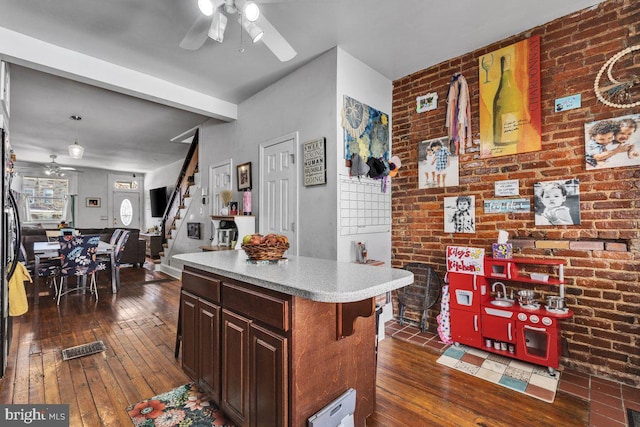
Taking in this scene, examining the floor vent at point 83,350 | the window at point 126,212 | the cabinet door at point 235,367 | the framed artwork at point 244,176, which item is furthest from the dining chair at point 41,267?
the window at point 126,212

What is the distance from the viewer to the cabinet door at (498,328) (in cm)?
247

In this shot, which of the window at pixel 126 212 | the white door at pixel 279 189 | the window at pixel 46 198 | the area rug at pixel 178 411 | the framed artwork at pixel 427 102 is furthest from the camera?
the window at pixel 126 212

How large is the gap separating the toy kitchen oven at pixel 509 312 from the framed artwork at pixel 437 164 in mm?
923

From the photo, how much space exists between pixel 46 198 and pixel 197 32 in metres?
10.6

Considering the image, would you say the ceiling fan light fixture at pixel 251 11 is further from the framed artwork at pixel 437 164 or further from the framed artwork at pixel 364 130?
the framed artwork at pixel 437 164

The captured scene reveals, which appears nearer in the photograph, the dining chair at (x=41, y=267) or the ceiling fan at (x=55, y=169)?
the dining chair at (x=41, y=267)

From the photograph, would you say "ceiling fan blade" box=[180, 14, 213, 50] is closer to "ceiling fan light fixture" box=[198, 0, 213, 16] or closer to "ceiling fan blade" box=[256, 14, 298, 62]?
"ceiling fan light fixture" box=[198, 0, 213, 16]

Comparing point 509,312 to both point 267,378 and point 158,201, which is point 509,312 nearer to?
point 267,378

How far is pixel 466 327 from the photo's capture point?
108 inches

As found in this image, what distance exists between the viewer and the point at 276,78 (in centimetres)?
369

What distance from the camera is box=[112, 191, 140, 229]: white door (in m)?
10.8

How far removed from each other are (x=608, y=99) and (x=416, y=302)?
94.4 inches

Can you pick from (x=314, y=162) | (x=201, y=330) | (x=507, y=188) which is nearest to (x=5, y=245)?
(x=201, y=330)

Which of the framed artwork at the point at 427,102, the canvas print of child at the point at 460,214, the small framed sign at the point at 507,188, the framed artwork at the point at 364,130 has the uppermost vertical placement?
the framed artwork at the point at 427,102
